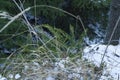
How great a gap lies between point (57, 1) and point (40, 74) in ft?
15.5

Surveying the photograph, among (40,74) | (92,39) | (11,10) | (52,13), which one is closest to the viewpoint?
(40,74)

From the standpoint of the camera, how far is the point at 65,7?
702 centimetres

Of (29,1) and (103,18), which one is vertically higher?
(29,1)

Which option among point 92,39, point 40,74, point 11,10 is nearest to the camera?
point 40,74

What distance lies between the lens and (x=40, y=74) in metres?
1.96

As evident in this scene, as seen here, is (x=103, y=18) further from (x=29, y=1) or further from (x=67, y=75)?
(x=67, y=75)

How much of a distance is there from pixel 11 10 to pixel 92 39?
5.80 ft

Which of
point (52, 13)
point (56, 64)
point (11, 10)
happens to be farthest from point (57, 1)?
point (56, 64)

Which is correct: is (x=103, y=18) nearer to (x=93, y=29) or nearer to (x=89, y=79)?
(x=93, y=29)

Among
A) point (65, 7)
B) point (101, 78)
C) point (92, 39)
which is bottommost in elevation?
point (92, 39)

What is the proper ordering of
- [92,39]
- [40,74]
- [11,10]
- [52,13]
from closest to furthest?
[40,74]
[11,10]
[52,13]
[92,39]

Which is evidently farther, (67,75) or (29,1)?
(29,1)

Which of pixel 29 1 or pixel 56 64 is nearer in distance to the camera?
pixel 56 64

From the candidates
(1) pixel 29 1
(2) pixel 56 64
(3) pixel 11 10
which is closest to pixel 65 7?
(1) pixel 29 1
